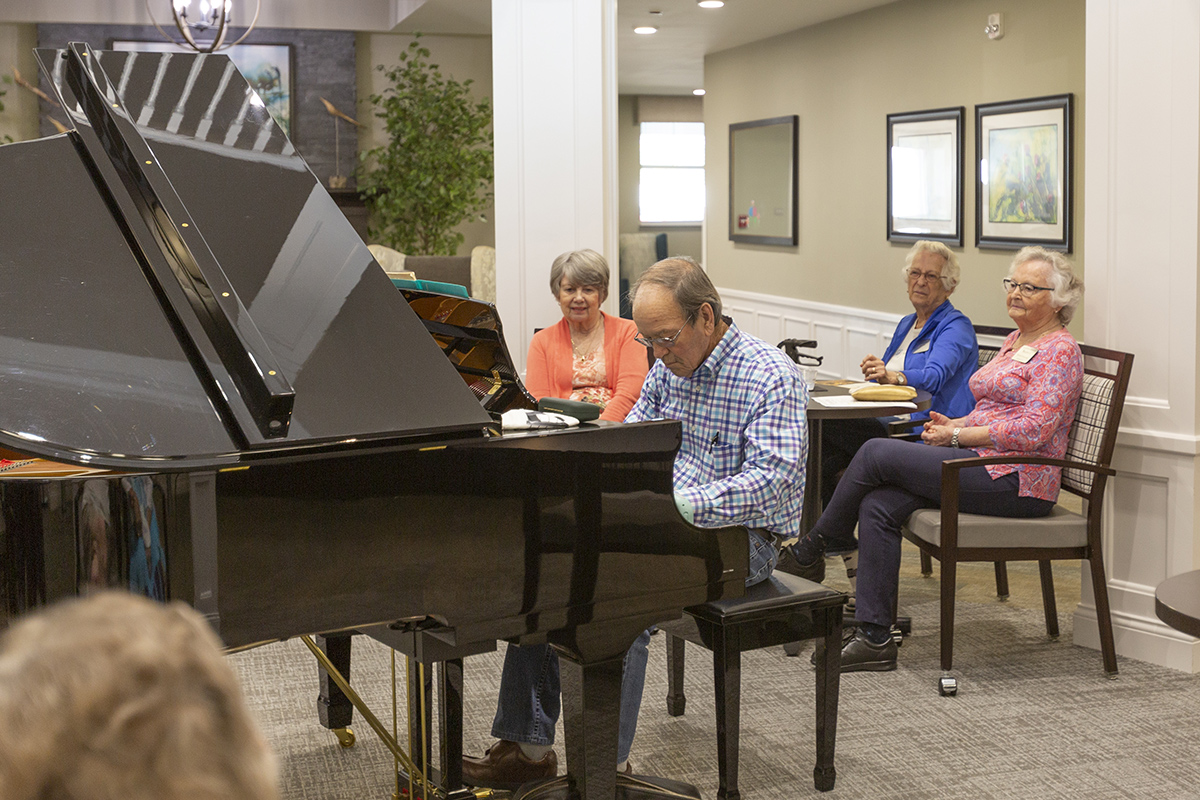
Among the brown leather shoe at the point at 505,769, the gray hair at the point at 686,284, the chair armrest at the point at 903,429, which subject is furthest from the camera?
the chair armrest at the point at 903,429

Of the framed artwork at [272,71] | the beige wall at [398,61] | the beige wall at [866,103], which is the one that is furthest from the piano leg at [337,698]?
the framed artwork at [272,71]

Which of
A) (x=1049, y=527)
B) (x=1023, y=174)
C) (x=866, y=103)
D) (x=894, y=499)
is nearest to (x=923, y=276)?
(x=894, y=499)

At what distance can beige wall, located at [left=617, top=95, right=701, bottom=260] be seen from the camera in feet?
45.6

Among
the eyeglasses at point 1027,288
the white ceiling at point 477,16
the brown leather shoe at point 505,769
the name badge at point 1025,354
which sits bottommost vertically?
the brown leather shoe at point 505,769

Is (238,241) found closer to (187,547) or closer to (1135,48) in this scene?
(187,547)

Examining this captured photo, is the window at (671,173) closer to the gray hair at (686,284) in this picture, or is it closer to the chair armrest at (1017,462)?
the chair armrest at (1017,462)

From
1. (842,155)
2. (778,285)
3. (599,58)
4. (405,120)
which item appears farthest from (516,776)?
(405,120)

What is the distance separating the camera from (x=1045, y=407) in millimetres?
3600

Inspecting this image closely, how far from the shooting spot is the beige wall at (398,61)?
9.89 metres

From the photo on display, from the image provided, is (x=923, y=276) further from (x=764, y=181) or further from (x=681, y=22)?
(x=764, y=181)

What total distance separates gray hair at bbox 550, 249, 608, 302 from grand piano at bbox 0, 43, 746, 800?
62.0 inches

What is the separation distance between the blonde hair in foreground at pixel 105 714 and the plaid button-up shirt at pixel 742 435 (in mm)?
1949

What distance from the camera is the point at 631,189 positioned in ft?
46.5

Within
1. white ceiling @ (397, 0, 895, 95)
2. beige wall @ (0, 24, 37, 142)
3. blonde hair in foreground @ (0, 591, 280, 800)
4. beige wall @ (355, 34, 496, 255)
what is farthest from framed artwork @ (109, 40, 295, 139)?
blonde hair in foreground @ (0, 591, 280, 800)
